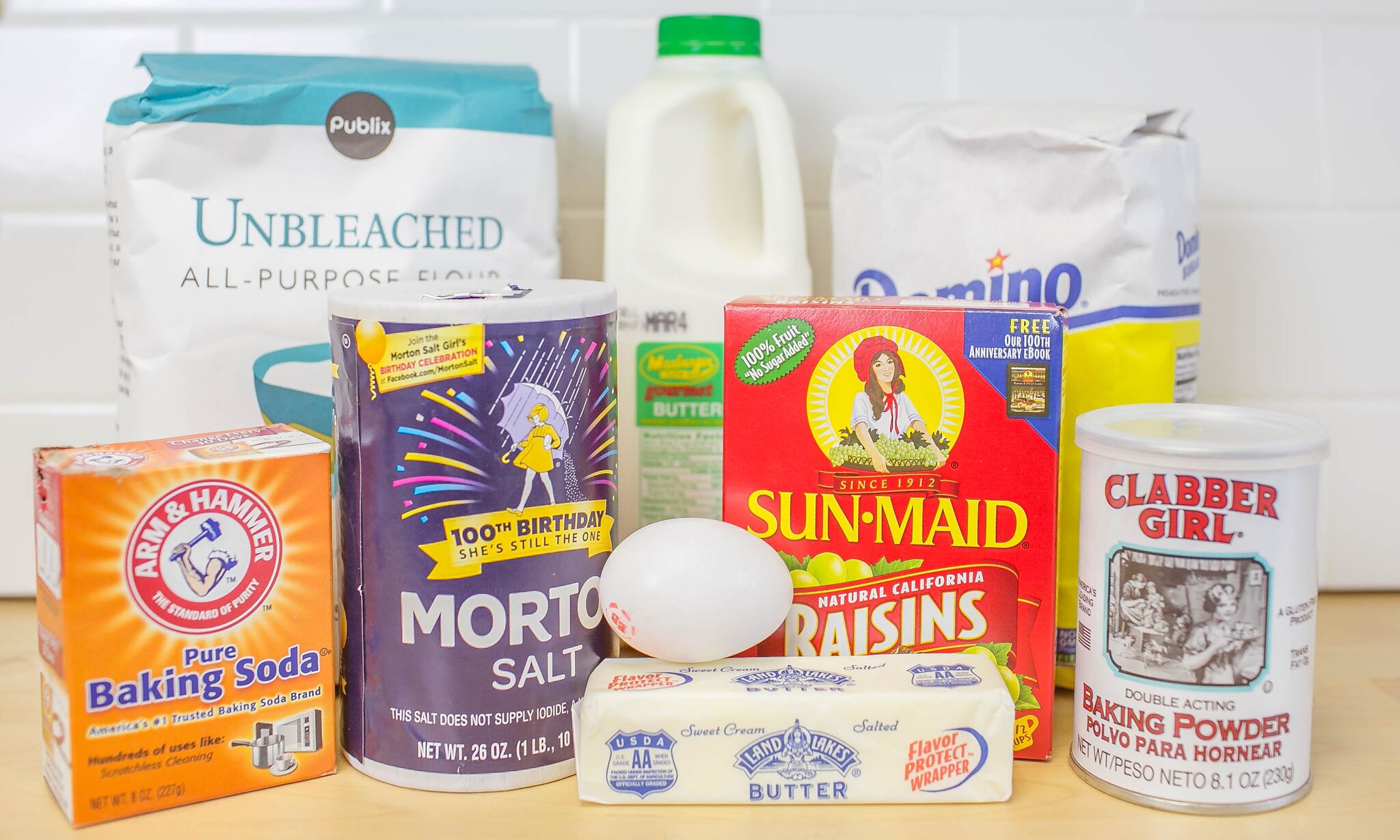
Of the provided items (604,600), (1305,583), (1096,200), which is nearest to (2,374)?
(604,600)

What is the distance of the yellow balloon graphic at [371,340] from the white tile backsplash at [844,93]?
1.36 feet

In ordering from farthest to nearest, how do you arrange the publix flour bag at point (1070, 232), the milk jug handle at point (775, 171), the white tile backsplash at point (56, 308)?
the white tile backsplash at point (56, 308) → the milk jug handle at point (775, 171) → the publix flour bag at point (1070, 232)

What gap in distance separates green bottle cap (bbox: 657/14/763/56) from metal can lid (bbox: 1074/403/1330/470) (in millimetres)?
418

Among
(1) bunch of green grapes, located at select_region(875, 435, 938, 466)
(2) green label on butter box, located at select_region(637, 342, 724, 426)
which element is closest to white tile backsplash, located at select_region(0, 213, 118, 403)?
(2) green label on butter box, located at select_region(637, 342, 724, 426)

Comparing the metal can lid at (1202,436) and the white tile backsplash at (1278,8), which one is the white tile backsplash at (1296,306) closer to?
the white tile backsplash at (1278,8)

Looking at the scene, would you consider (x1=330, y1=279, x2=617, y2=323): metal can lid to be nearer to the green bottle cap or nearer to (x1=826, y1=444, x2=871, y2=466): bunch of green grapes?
(x1=826, y1=444, x2=871, y2=466): bunch of green grapes

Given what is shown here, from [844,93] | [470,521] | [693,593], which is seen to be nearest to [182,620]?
[470,521]


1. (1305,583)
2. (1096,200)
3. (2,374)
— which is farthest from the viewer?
(2,374)

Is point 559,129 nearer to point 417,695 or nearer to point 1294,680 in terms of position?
point 417,695

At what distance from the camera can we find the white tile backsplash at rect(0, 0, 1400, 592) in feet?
3.40

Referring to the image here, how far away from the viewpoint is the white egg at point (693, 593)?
2.26 feet

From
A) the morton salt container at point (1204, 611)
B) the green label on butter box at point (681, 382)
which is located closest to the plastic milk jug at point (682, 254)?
the green label on butter box at point (681, 382)

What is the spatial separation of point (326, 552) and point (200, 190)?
0.32 meters

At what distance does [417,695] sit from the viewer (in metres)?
0.71
